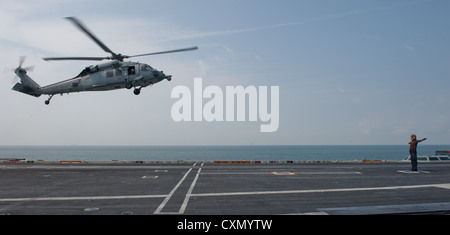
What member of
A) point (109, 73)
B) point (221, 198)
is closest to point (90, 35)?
point (109, 73)

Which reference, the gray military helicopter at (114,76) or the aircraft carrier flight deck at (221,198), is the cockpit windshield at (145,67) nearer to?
the gray military helicopter at (114,76)

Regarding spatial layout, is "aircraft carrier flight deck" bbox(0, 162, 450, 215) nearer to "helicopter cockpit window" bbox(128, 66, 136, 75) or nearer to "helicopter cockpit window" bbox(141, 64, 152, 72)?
"helicopter cockpit window" bbox(128, 66, 136, 75)

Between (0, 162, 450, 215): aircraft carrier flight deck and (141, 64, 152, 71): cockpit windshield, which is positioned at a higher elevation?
(141, 64, 152, 71): cockpit windshield

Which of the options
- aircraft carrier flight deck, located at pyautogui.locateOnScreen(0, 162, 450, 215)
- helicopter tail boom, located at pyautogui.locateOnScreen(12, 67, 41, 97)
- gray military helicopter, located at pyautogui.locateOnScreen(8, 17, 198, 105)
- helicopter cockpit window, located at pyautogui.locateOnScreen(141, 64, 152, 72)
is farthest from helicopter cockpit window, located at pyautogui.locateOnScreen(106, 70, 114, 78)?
aircraft carrier flight deck, located at pyautogui.locateOnScreen(0, 162, 450, 215)

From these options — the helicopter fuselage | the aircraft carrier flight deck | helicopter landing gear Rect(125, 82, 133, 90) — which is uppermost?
the helicopter fuselage

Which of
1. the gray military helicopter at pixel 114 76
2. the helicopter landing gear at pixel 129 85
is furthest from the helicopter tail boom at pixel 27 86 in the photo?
the helicopter landing gear at pixel 129 85

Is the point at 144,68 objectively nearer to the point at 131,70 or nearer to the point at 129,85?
the point at 131,70

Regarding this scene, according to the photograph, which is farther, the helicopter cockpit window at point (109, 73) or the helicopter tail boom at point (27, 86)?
the helicopter tail boom at point (27, 86)

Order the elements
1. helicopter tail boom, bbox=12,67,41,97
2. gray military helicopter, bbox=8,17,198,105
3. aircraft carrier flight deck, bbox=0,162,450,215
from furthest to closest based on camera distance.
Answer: helicopter tail boom, bbox=12,67,41,97, gray military helicopter, bbox=8,17,198,105, aircraft carrier flight deck, bbox=0,162,450,215

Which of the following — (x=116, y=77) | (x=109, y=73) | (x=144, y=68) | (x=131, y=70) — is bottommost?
(x=116, y=77)
